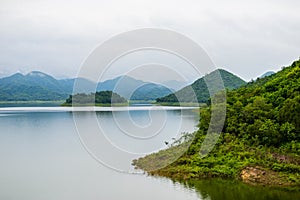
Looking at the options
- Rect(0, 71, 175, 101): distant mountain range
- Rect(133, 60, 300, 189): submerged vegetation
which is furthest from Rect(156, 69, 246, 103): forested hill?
Rect(133, 60, 300, 189): submerged vegetation

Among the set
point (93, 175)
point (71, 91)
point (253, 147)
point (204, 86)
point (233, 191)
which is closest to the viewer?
point (233, 191)

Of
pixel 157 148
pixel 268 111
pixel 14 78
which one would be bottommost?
pixel 157 148

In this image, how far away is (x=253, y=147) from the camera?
47.2 feet

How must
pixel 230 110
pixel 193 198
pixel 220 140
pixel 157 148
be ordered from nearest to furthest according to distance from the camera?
pixel 193 198, pixel 220 140, pixel 230 110, pixel 157 148

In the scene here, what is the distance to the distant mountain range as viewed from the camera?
30.5 ft

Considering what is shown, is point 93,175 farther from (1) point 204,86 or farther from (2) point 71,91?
(2) point 71,91

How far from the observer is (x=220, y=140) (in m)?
15.4

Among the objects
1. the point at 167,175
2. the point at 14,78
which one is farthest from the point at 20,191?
the point at 14,78

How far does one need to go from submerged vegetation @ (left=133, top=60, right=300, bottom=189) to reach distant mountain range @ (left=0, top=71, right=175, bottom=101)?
2.83 meters

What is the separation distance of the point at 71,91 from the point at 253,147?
335 ft

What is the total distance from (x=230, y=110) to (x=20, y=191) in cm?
903

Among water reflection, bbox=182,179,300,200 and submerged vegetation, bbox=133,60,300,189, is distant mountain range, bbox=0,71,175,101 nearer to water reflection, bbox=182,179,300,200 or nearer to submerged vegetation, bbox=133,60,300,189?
submerged vegetation, bbox=133,60,300,189

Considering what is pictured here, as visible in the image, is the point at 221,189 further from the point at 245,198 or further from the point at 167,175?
the point at 167,175

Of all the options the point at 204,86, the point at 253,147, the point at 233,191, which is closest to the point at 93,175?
the point at 233,191
